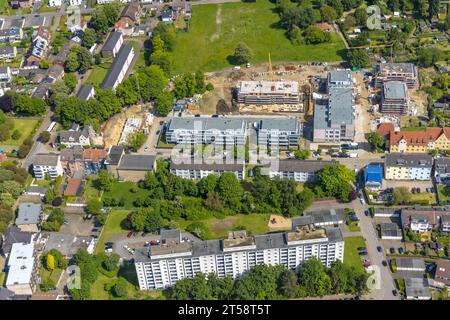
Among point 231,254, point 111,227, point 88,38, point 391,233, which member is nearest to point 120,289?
point 111,227

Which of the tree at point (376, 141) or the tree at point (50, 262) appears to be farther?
the tree at point (376, 141)

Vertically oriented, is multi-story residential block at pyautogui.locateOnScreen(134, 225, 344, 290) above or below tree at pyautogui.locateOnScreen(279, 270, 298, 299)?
above

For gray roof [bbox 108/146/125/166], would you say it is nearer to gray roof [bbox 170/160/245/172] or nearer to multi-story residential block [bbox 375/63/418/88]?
gray roof [bbox 170/160/245/172]

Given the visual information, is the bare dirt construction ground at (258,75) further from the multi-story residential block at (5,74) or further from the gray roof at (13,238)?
the gray roof at (13,238)

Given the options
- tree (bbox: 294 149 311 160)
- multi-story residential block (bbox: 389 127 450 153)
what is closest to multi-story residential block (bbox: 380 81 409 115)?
multi-story residential block (bbox: 389 127 450 153)

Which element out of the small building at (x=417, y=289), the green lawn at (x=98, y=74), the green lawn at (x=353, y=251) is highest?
the green lawn at (x=98, y=74)

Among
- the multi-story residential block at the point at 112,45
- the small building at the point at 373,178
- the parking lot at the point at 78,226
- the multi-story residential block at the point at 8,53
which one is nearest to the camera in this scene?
the parking lot at the point at 78,226

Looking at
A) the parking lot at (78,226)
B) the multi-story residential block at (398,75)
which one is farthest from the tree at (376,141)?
the parking lot at (78,226)
